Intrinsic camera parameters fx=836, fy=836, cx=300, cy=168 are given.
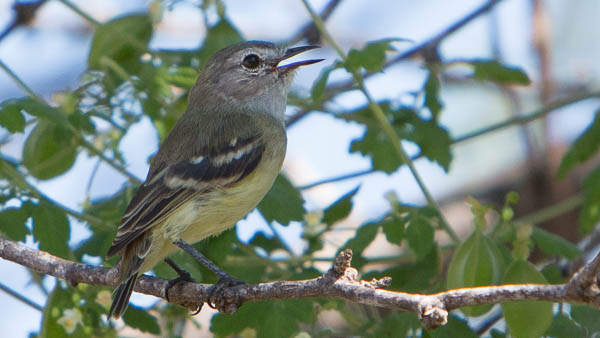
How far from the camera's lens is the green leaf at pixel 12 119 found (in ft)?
12.0

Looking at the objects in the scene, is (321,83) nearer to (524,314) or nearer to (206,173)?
(206,173)

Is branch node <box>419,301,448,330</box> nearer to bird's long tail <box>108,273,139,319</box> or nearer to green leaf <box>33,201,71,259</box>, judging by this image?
bird's long tail <box>108,273,139,319</box>

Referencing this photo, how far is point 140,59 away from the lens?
16.4 ft

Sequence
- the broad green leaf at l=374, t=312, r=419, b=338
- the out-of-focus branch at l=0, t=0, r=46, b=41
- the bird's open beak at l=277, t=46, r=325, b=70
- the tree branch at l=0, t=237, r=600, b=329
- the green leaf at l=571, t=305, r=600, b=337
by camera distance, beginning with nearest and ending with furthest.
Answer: the tree branch at l=0, t=237, r=600, b=329
the green leaf at l=571, t=305, r=600, b=337
the broad green leaf at l=374, t=312, r=419, b=338
the bird's open beak at l=277, t=46, r=325, b=70
the out-of-focus branch at l=0, t=0, r=46, b=41

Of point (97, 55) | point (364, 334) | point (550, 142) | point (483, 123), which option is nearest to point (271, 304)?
point (364, 334)

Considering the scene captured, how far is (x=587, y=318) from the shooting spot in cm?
346

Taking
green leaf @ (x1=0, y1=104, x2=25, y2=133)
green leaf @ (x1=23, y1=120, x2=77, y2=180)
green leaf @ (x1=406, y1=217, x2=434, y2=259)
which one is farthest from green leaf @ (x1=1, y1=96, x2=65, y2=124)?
green leaf @ (x1=406, y1=217, x2=434, y2=259)

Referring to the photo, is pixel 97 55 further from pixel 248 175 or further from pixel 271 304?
pixel 271 304

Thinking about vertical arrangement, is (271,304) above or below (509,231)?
below

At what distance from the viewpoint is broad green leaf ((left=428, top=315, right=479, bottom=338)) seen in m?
Answer: 3.58

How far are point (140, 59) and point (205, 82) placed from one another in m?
0.41

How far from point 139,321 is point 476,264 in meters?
1.66

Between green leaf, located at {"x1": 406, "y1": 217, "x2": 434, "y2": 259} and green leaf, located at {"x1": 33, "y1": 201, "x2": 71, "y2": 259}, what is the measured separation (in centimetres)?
155

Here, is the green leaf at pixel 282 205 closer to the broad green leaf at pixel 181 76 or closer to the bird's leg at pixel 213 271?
the bird's leg at pixel 213 271
